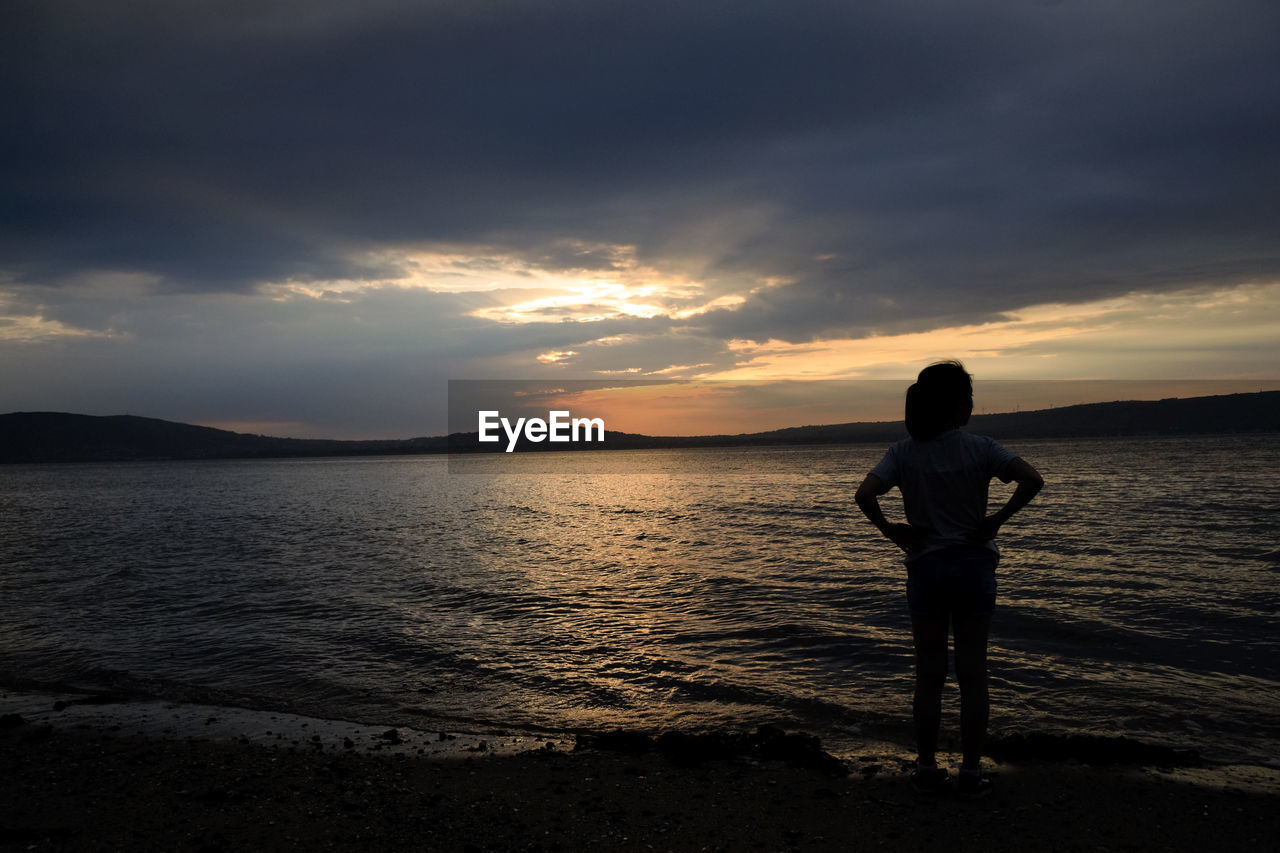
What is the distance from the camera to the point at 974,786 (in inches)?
201

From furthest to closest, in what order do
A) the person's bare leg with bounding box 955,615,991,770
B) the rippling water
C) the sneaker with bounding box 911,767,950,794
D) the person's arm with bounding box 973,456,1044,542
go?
1. the rippling water
2. the sneaker with bounding box 911,767,950,794
3. the person's bare leg with bounding box 955,615,991,770
4. the person's arm with bounding box 973,456,1044,542

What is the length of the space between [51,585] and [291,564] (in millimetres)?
5622

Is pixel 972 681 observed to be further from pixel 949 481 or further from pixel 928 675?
pixel 949 481

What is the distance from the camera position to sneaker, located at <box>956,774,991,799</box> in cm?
512

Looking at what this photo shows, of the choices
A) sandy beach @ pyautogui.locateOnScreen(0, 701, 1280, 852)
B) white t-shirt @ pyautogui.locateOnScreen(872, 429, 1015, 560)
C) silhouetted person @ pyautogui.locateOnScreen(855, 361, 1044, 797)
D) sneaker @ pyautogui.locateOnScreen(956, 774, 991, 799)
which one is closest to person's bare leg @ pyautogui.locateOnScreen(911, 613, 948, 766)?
silhouetted person @ pyautogui.locateOnScreen(855, 361, 1044, 797)

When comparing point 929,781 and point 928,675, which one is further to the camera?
point 929,781

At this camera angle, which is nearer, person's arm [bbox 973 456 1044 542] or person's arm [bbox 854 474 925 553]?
person's arm [bbox 973 456 1044 542]

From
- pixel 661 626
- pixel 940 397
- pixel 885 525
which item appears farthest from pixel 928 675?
pixel 661 626

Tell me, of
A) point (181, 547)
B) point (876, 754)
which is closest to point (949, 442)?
point (876, 754)

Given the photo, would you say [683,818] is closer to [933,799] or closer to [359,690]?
[933,799]

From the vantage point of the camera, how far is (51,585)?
59.8 ft

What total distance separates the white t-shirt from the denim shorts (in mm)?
71

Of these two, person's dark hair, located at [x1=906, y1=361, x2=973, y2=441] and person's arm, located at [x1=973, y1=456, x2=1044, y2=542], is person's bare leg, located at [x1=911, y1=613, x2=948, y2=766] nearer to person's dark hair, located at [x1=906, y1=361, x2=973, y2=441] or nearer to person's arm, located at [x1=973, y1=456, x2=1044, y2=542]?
person's arm, located at [x1=973, y1=456, x2=1044, y2=542]

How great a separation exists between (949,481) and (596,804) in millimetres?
3531
